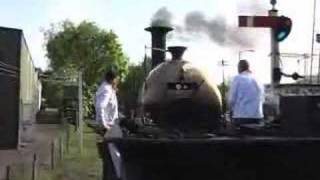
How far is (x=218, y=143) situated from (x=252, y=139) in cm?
29

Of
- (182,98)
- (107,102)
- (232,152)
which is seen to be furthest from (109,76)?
(232,152)

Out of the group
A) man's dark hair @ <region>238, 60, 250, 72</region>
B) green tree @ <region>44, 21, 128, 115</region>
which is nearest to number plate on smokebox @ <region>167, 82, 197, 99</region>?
man's dark hair @ <region>238, 60, 250, 72</region>

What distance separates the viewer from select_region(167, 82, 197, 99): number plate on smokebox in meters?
9.02

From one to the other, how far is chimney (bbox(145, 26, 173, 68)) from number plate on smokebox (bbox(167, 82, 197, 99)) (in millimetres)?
3541

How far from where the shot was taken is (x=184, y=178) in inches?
261

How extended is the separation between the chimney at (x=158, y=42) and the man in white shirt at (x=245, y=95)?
6.17ft

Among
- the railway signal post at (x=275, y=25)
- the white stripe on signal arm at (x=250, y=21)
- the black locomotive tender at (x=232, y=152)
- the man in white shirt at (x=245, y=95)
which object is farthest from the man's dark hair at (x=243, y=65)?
the black locomotive tender at (x=232, y=152)

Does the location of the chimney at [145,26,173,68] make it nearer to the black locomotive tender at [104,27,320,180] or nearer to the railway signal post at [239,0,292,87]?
the railway signal post at [239,0,292,87]

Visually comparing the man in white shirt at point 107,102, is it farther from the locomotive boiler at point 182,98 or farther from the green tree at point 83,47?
the green tree at point 83,47

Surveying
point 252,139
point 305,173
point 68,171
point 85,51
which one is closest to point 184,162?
point 252,139

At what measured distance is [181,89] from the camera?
916 centimetres

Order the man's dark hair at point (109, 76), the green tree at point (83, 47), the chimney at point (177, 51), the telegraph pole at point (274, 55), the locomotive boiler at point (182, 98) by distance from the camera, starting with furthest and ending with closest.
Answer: the green tree at point (83, 47) < the man's dark hair at point (109, 76) < the chimney at point (177, 51) < the telegraph pole at point (274, 55) < the locomotive boiler at point (182, 98)

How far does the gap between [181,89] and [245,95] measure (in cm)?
222

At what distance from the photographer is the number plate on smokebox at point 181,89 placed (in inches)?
355
